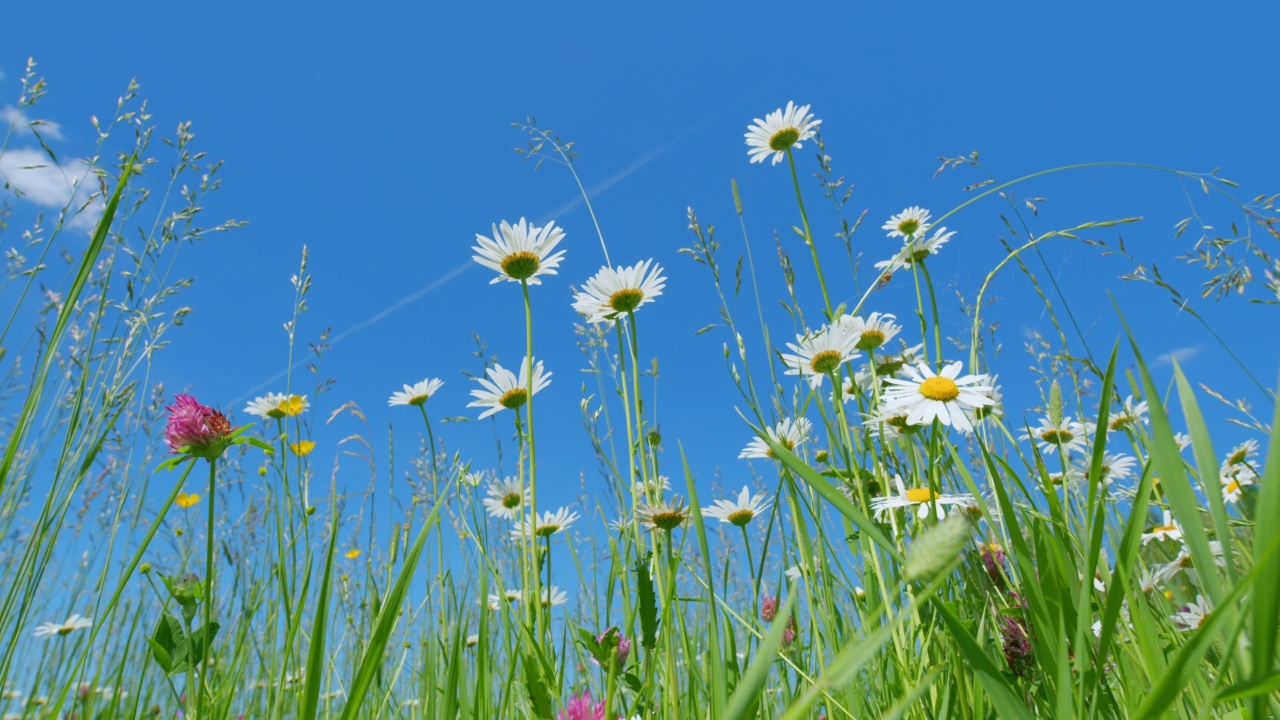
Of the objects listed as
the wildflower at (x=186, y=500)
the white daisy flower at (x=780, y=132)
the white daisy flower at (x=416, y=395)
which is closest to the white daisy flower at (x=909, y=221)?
the white daisy flower at (x=780, y=132)

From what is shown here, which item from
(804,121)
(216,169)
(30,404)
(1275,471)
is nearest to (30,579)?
(30,404)

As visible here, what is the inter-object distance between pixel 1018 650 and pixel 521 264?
1009 mm

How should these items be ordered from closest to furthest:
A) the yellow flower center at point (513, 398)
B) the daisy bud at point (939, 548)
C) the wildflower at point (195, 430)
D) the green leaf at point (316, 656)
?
the daisy bud at point (939, 548)
the green leaf at point (316, 656)
the wildflower at point (195, 430)
the yellow flower center at point (513, 398)

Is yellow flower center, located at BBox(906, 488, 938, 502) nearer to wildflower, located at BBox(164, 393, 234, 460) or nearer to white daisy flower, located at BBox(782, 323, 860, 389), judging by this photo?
white daisy flower, located at BBox(782, 323, 860, 389)

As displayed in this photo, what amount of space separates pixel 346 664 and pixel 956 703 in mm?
2121

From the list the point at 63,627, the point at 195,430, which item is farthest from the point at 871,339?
the point at 63,627

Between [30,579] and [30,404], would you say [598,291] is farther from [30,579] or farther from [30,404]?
[30,579]

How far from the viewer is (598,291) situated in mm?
1381

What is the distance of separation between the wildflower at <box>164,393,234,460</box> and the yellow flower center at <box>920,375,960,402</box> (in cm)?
100

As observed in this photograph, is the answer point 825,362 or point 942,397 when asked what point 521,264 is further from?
point 942,397

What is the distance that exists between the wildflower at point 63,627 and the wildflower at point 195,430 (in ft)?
5.91

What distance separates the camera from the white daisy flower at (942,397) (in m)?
1.10

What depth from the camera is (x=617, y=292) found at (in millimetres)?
1368

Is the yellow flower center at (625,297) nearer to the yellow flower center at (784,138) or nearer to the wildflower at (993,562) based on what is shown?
the wildflower at (993,562)
